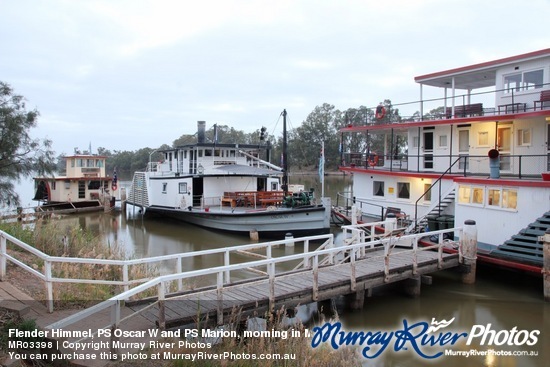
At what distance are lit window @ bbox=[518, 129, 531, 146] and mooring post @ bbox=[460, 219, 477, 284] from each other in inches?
242

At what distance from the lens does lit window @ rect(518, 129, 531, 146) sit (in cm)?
1659

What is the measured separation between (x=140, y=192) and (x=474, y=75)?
2305 cm

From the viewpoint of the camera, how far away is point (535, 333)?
31.3 ft

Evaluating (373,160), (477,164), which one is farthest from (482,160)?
(373,160)

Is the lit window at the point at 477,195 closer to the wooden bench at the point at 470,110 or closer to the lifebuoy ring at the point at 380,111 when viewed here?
the wooden bench at the point at 470,110

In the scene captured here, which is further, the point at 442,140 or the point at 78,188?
the point at 78,188

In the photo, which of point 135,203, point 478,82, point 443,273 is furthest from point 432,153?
point 135,203

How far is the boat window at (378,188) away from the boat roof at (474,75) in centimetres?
580

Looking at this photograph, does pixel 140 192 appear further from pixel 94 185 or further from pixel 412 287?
pixel 412 287

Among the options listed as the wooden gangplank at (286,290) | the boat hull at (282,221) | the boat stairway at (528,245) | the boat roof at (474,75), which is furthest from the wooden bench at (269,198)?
the boat stairway at (528,245)

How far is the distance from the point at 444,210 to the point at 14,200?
16.0 m

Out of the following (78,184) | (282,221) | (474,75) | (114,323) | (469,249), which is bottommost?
(282,221)

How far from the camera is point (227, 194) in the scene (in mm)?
25688

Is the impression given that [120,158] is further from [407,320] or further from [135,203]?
[407,320]
